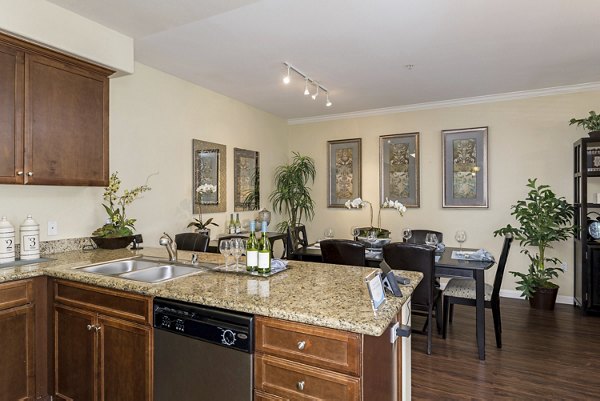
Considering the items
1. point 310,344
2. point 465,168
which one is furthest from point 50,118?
point 465,168

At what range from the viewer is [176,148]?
4.00m

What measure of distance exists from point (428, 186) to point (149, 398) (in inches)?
176

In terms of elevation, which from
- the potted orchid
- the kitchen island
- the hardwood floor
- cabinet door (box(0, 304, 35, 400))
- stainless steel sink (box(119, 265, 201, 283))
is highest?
the potted orchid

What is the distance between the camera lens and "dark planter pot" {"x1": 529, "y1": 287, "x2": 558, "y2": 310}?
427 centimetres

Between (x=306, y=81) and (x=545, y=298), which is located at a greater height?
(x=306, y=81)

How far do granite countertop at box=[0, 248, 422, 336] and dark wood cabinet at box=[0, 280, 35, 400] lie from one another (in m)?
0.10

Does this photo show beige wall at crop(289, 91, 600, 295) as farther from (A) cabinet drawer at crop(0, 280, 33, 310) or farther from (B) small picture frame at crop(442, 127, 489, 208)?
(A) cabinet drawer at crop(0, 280, 33, 310)

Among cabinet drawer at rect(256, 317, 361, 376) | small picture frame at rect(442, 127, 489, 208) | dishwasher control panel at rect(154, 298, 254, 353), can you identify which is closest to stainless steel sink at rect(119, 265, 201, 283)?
dishwasher control panel at rect(154, 298, 254, 353)

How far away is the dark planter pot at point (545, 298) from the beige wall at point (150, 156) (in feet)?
13.0

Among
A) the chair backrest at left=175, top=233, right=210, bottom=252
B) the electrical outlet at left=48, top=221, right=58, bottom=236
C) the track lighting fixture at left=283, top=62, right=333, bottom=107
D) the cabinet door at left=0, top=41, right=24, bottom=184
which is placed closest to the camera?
the cabinet door at left=0, top=41, right=24, bottom=184

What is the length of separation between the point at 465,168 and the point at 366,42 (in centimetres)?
268

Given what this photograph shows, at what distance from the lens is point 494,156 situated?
15.9ft

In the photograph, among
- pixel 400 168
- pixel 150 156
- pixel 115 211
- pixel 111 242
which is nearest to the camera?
pixel 111 242

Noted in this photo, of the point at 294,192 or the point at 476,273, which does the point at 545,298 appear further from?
the point at 294,192
